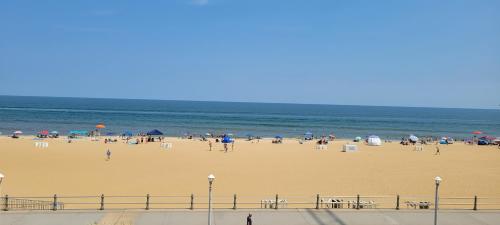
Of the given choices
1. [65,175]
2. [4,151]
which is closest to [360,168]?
[65,175]

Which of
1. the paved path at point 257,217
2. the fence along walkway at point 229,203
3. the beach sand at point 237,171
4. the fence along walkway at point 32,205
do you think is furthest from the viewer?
the beach sand at point 237,171

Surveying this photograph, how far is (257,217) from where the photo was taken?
14.0 metres

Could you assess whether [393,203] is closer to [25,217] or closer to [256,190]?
[256,190]

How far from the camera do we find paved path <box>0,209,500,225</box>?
13133 mm

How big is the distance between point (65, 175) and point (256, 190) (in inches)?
444

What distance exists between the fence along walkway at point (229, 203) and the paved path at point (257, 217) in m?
0.79

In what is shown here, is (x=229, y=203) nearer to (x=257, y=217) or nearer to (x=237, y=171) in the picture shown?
(x=257, y=217)

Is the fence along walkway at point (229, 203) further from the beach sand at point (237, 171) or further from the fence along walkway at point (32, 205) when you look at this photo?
the beach sand at point (237, 171)

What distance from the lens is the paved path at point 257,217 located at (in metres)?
13.1

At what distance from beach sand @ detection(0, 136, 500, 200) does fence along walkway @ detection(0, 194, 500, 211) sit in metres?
1.51

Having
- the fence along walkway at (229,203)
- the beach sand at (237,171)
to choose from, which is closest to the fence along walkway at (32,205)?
the fence along walkway at (229,203)

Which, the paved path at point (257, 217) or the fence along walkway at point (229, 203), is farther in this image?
the fence along walkway at point (229, 203)

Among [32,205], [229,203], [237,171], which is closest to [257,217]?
[229,203]

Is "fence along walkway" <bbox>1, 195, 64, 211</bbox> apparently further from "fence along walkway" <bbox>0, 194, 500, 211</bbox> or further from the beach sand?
the beach sand
